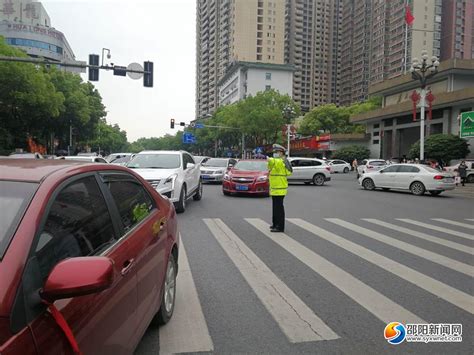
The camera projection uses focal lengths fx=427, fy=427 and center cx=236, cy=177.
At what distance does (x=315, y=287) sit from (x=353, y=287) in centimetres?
45

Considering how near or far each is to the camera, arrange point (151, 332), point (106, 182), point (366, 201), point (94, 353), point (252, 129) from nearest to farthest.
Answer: point (94, 353), point (106, 182), point (151, 332), point (366, 201), point (252, 129)

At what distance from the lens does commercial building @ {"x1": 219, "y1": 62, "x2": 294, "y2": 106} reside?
110m

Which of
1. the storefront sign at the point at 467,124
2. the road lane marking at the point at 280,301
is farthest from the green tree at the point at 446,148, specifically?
the road lane marking at the point at 280,301

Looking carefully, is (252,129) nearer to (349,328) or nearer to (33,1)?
(349,328)

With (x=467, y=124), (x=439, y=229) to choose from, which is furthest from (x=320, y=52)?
(x=439, y=229)

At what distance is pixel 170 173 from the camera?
35.5ft

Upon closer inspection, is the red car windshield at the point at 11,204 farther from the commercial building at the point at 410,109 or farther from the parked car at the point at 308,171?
the commercial building at the point at 410,109

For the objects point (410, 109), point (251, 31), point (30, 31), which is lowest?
point (410, 109)

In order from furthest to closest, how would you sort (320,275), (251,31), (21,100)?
(251,31), (21,100), (320,275)

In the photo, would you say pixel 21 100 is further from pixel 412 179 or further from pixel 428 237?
pixel 428 237

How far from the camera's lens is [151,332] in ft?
11.8

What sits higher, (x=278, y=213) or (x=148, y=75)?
(x=148, y=75)

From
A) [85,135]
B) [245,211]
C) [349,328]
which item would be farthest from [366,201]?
[85,135]

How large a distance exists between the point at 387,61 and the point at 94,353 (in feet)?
415
